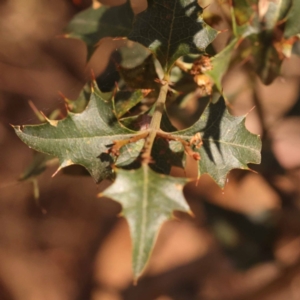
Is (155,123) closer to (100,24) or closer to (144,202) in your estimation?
(144,202)

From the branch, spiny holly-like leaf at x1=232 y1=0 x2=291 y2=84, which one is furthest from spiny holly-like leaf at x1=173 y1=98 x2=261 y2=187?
spiny holly-like leaf at x1=232 y1=0 x2=291 y2=84

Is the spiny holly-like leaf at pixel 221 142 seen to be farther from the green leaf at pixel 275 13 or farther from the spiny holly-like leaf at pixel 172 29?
the green leaf at pixel 275 13

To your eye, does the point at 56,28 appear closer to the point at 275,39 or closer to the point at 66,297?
the point at 66,297

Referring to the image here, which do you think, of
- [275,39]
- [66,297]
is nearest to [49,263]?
[66,297]

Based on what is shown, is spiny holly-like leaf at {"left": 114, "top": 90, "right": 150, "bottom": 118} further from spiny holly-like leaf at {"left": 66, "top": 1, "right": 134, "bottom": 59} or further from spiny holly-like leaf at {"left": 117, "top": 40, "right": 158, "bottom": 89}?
spiny holly-like leaf at {"left": 66, "top": 1, "right": 134, "bottom": 59}

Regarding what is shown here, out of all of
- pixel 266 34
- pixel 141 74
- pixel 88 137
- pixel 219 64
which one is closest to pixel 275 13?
pixel 266 34

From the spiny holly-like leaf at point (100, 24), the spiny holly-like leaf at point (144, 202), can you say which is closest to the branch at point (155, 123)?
the spiny holly-like leaf at point (144, 202)
